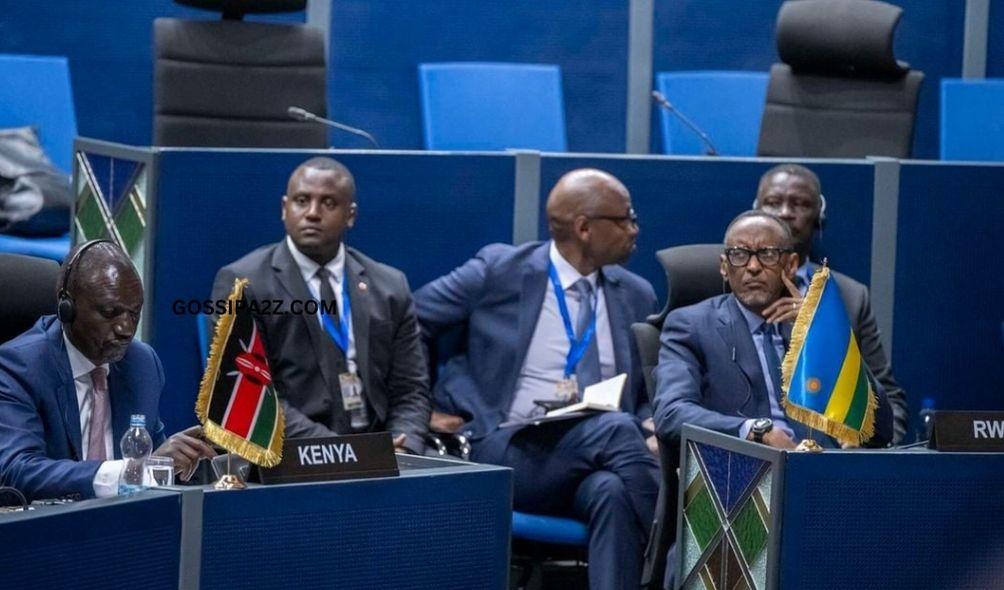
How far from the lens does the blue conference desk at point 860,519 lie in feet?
13.3

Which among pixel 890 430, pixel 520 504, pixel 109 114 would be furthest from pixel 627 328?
pixel 109 114

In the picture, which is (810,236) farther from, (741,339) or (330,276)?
(330,276)

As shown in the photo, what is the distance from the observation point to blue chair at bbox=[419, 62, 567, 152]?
8.05 m

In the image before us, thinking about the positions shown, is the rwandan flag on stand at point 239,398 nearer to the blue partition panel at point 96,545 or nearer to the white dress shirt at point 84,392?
the blue partition panel at point 96,545

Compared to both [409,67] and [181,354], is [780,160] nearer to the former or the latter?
[181,354]

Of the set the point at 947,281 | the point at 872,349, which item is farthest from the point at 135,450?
the point at 947,281

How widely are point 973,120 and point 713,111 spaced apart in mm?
1196

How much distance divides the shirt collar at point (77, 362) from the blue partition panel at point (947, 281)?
10.5 feet

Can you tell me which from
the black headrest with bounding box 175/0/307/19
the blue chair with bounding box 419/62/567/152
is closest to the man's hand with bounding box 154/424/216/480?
the black headrest with bounding box 175/0/307/19

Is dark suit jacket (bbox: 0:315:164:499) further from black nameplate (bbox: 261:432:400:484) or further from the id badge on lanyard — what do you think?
the id badge on lanyard

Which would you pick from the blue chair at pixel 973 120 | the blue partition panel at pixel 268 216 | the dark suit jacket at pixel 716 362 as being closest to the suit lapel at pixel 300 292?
the blue partition panel at pixel 268 216

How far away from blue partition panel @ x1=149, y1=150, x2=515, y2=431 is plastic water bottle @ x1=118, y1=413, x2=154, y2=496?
5.32ft

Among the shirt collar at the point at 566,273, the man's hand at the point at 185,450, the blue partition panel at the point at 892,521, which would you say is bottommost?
the blue partition panel at the point at 892,521

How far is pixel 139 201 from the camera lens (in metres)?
5.63
